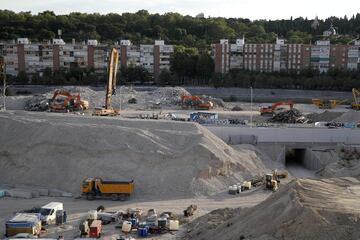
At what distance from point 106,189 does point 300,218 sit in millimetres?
12446

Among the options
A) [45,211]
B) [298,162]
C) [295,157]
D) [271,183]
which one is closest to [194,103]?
[295,157]

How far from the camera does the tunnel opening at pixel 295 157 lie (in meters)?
39.2

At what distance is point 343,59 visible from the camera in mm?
81562

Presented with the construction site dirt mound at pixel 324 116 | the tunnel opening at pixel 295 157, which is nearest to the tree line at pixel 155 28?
the construction site dirt mound at pixel 324 116

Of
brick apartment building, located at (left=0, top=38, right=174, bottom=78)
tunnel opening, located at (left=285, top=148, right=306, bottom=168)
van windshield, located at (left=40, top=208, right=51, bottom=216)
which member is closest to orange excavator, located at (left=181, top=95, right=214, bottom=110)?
tunnel opening, located at (left=285, top=148, right=306, bottom=168)

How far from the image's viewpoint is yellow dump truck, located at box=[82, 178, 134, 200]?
89.1 feet

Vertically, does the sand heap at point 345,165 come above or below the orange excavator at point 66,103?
below

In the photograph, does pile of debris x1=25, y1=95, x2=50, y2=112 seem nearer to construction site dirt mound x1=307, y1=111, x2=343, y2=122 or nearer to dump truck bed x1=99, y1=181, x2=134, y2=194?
construction site dirt mound x1=307, y1=111, x2=343, y2=122

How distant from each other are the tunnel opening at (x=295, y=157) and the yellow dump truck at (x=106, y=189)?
15013mm

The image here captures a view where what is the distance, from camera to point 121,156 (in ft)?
99.6

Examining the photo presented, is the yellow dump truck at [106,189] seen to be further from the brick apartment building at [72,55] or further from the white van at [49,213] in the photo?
the brick apartment building at [72,55]

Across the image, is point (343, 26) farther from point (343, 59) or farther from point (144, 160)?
point (144, 160)

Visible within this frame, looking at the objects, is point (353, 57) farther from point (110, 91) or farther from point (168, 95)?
point (110, 91)

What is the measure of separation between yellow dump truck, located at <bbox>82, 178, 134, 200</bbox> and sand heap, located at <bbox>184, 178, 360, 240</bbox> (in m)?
6.40
